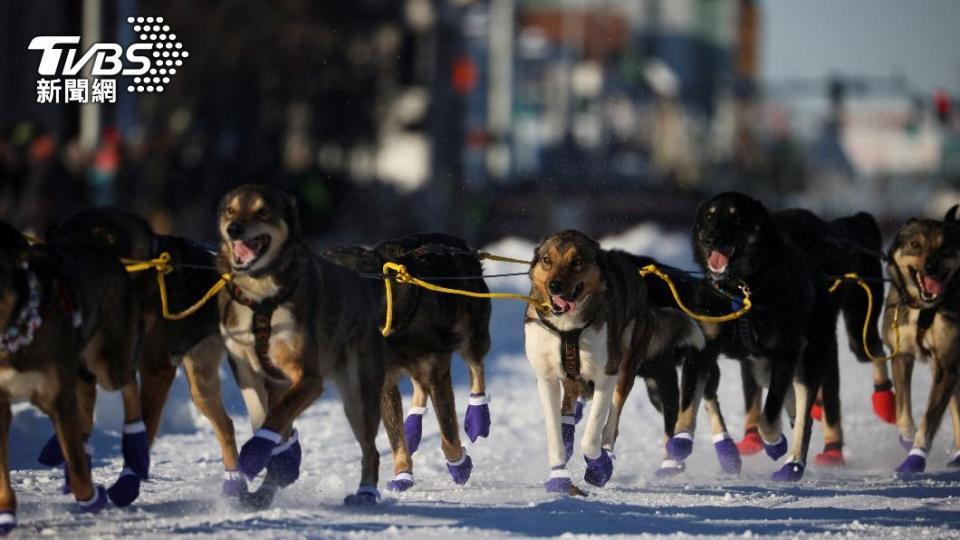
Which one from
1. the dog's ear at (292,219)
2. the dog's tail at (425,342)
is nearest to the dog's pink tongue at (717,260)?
the dog's tail at (425,342)

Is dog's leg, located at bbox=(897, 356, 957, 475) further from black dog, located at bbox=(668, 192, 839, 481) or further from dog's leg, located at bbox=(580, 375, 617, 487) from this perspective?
dog's leg, located at bbox=(580, 375, 617, 487)

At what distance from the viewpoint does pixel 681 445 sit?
745 centimetres

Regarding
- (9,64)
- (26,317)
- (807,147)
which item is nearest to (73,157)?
(9,64)

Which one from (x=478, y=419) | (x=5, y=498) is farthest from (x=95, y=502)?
(x=478, y=419)

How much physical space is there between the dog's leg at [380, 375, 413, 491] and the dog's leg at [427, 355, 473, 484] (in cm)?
17

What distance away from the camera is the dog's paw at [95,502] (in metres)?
5.68

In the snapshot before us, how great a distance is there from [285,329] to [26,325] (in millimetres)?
993

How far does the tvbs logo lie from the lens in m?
15.3

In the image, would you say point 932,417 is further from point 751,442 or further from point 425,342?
point 425,342

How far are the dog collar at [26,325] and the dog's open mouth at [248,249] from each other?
78 cm

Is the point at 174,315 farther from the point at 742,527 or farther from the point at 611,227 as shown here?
the point at 611,227

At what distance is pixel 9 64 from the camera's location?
21.9 meters

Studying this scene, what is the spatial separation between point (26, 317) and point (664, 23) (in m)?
86.9

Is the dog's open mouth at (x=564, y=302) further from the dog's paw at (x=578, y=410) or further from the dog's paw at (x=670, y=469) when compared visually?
the dog's paw at (x=670, y=469)
